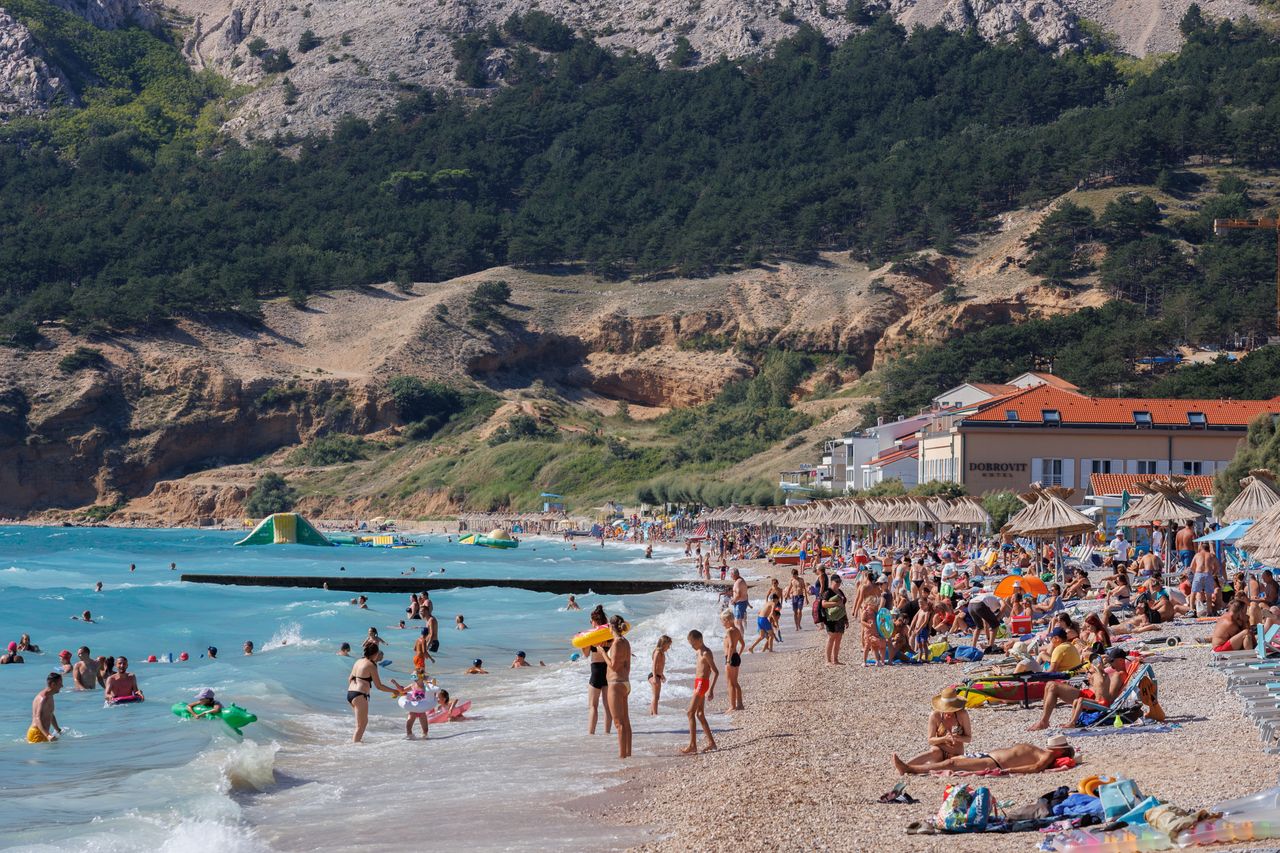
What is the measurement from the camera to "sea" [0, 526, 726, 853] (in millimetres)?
10352

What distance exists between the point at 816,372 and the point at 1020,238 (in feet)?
48.3

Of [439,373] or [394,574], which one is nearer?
[394,574]

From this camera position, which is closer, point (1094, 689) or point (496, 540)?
point (1094, 689)

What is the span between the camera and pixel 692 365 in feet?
310

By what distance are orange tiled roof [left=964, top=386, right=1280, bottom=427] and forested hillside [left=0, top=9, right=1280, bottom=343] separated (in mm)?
47756

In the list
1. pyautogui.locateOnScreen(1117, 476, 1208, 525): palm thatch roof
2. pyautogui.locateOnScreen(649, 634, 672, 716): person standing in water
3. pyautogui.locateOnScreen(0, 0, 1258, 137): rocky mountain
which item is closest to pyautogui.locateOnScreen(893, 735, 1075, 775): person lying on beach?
pyautogui.locateOnScreen(649, 634, 672, 716): person standing in water

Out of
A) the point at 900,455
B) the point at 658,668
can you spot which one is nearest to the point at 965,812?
the point at 658,668

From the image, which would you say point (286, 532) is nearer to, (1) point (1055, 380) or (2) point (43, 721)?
(1) point (1055, 380)

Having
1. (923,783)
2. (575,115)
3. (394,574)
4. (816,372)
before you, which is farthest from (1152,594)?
(575,115)

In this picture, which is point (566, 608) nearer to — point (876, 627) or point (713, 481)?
point (876, 627)

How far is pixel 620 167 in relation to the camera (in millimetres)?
122812

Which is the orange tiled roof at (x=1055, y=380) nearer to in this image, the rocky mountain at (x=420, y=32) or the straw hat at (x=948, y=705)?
the straw hat at (x=948, y=705)

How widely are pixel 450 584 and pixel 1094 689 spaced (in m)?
29.9

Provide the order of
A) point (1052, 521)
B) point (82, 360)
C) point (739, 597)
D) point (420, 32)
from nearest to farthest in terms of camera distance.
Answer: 1. point (739, 597)
2. point (1052, 521)
3. point (82, 360)
4. point (420, 32)
